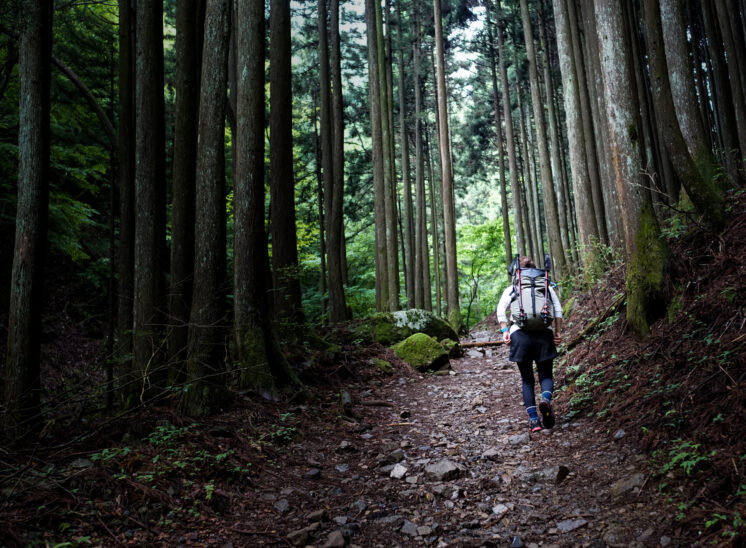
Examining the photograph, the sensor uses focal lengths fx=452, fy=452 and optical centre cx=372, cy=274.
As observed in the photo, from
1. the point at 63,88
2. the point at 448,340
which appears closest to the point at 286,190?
the point at 448,340

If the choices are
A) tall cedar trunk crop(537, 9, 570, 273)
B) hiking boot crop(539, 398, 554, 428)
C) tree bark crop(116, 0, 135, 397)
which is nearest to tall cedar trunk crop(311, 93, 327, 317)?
tall cedar trunk crop(537, 9, 570, 273)

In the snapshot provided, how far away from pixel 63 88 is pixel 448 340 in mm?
11463

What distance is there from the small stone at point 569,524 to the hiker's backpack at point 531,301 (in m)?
2.59

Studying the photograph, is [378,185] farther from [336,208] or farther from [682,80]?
[682,80]

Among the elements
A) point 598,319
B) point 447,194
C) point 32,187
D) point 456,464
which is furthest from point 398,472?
point 447,194

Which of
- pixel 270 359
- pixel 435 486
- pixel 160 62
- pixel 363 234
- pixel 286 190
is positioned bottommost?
pixel 435 486

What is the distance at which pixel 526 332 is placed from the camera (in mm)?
5473

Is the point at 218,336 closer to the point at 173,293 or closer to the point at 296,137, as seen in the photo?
the point at 173,293

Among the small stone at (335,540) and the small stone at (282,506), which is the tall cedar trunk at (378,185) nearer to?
the small stone at (282,506)

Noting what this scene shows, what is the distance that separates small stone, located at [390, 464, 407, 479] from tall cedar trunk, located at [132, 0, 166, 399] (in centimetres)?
339

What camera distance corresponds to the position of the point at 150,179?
6297 millimetres

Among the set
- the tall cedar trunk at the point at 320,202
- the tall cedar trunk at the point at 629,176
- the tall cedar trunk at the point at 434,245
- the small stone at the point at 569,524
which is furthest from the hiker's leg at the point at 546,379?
the tall cedar trunk at the point at 434,245

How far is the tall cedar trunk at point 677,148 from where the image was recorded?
17.1 ft

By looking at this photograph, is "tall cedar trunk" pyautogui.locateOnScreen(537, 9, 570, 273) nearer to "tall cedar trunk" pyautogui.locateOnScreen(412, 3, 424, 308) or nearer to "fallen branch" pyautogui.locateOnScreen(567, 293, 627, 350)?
"fallen branch" pyautogui.locateOnScreen(567, 293, 627, 350)
